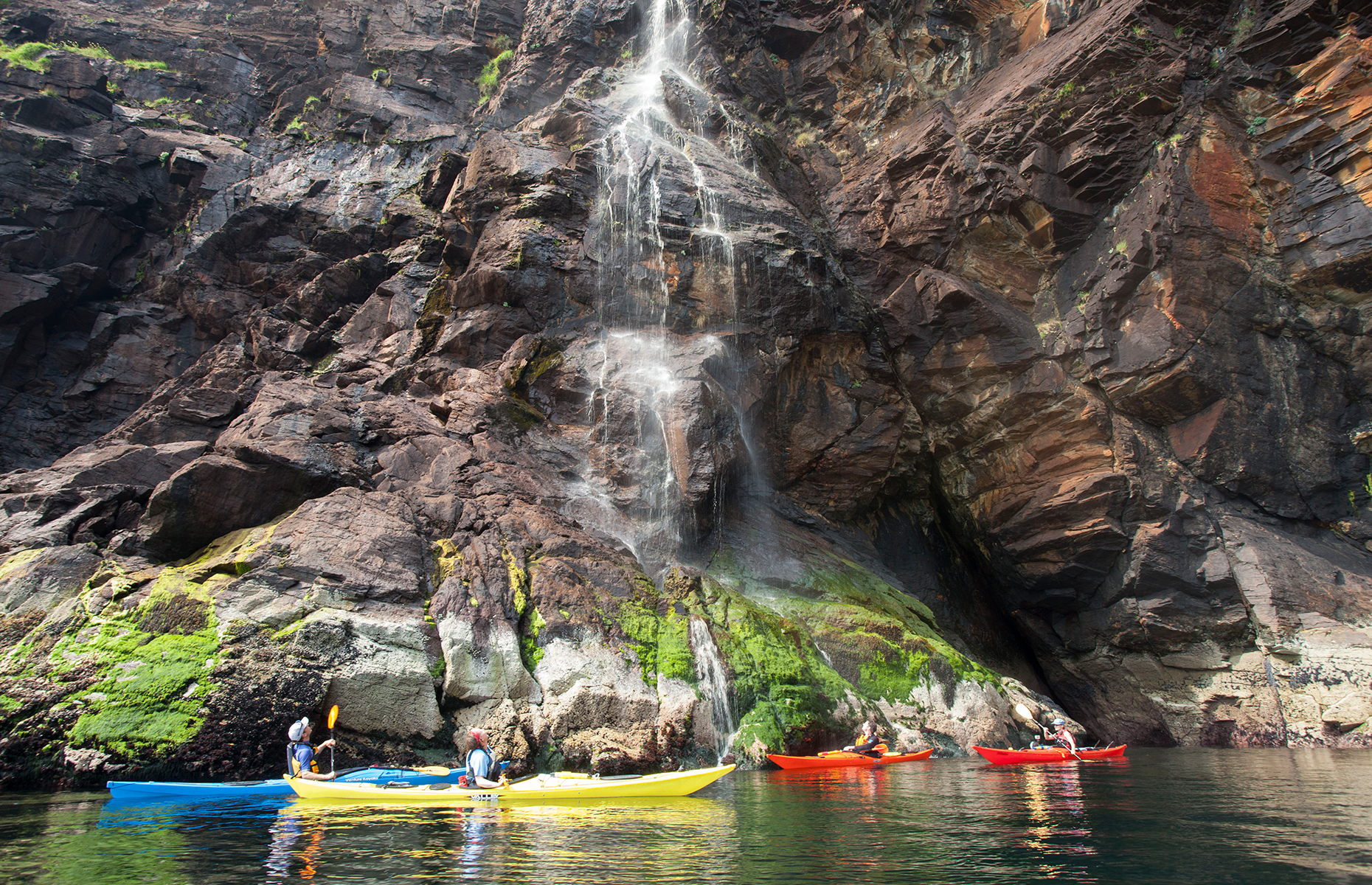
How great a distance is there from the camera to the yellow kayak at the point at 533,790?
1184 centimetres

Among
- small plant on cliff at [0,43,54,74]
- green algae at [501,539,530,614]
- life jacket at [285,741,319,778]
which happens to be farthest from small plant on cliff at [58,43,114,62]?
life jacket at [285,741,319,778]

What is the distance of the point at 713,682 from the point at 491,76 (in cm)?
3659

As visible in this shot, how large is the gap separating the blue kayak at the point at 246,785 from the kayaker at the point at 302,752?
34 cm

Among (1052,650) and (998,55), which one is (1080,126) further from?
(1052,650)

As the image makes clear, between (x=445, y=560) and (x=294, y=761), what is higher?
(x=445, y=560)

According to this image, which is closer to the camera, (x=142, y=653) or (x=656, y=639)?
(x=142, y=653)

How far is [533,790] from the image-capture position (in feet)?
39.3

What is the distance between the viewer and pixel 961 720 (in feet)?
61.4

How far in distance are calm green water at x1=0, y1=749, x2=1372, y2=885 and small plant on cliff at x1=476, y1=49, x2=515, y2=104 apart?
123 feet

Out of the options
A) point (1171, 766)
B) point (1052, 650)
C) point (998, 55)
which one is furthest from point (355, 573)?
point (998, 55)

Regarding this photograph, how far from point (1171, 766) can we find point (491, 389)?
20000 mm

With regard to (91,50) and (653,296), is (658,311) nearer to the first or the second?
(653,296)

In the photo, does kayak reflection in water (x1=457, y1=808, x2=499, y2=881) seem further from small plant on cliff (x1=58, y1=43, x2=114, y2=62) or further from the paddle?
small plant on cliff (x1=58, y1=43, x2=114, y2=62)

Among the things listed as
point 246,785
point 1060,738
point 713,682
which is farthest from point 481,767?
point 1060,738
